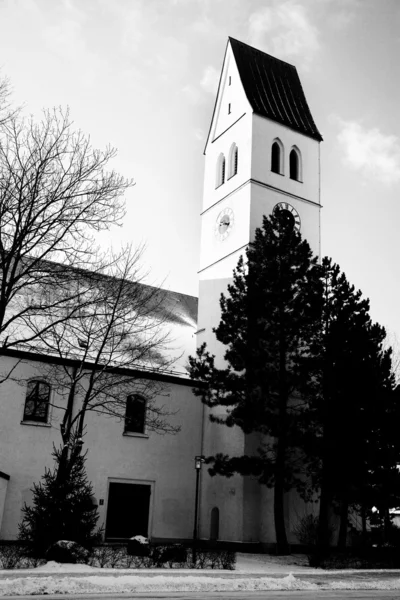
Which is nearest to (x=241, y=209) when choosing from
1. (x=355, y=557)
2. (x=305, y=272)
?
(x=305, y=272)

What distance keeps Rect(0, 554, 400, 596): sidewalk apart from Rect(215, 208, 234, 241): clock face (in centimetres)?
1886

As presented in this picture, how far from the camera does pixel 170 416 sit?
29922mm

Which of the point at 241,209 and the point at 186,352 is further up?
the point at 241,209

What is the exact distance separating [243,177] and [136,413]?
47.0ft

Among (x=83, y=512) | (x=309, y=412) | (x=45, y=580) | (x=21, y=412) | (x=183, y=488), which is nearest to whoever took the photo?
(x=45, y=580)

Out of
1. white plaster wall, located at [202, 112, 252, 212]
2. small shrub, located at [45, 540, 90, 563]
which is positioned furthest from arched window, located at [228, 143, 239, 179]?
small shrub, located at [45, 540, 90, 563]

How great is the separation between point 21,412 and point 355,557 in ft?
48.2

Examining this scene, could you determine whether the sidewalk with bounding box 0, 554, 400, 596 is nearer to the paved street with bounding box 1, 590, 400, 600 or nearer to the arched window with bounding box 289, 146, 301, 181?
the paved street with bounding box 1, 590, 400, 600

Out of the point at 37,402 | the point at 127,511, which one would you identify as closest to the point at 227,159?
the point at 37,402

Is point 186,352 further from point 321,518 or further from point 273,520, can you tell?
point 321,518

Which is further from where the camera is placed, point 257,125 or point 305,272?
point 257,125

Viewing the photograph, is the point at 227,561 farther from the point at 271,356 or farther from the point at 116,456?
the point at 116,456

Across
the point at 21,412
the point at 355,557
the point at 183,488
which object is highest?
the point at 21,412

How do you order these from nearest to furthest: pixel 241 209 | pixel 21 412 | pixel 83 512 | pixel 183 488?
pixel 83 512
pixel 21 412
pixel 183 488
pixel 241 209
